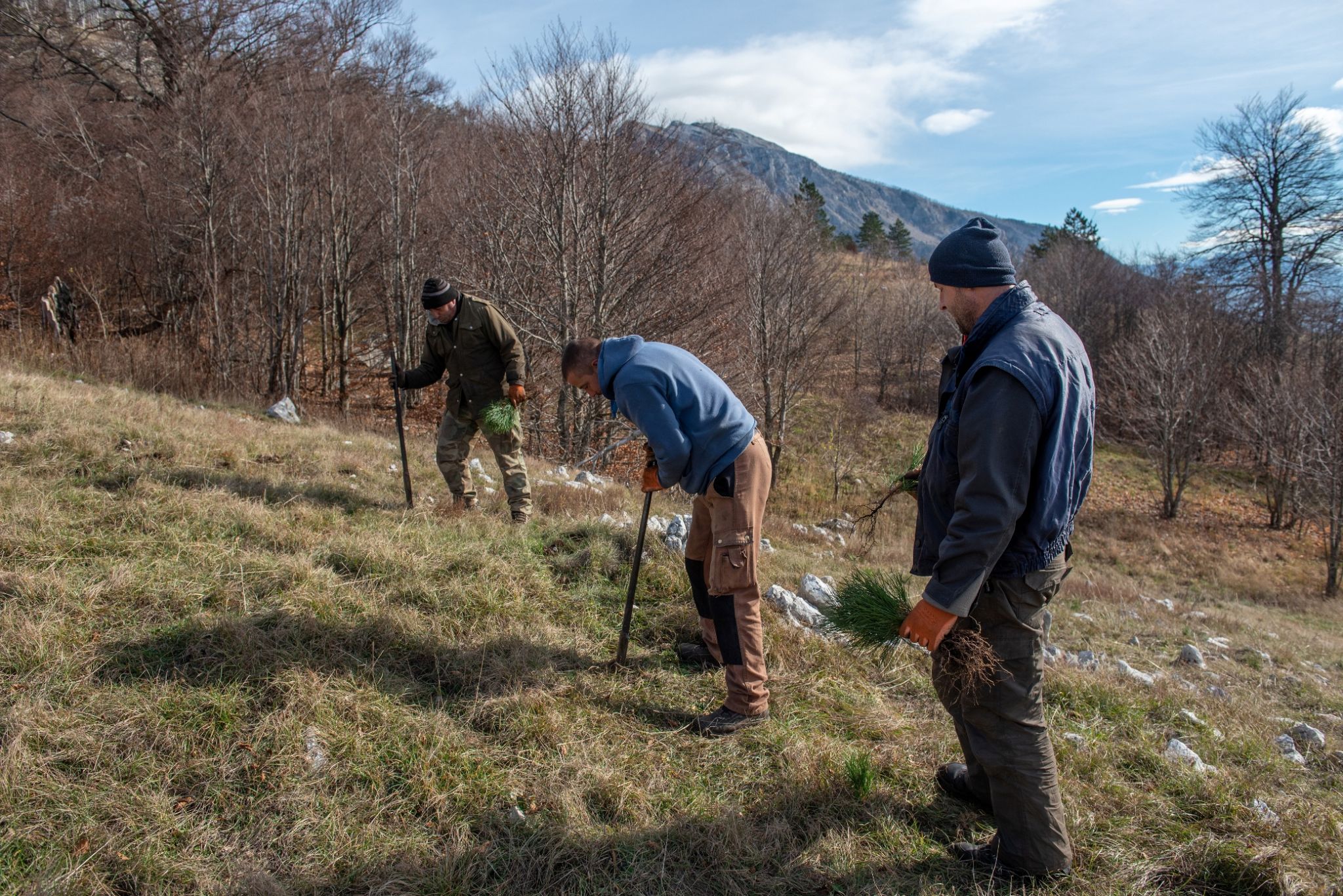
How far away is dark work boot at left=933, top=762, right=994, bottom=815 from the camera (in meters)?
3.07

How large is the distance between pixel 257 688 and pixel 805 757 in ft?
8.26

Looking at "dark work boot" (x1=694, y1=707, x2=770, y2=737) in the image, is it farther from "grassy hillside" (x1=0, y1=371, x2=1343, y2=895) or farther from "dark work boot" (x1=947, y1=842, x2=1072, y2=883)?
"dark work boot" (x1=947, y1=842, x2=1072, y2=883)

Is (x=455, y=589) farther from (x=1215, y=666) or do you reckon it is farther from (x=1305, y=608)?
(x=1305, y=608)

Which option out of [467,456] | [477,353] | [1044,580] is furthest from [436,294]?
[1044,580]

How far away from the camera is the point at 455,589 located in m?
4.44

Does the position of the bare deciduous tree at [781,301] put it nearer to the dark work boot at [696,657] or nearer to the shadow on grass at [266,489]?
the shadow on grass at [266,489]

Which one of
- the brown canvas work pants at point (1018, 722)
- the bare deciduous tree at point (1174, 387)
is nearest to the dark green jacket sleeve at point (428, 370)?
the brown canvas work pants at point (1018, 722)

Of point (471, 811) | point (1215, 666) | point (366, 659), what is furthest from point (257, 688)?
point (1215, 666)

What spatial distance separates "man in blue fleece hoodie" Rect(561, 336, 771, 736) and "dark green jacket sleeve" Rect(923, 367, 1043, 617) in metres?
1.27

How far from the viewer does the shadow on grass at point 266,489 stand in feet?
18.0

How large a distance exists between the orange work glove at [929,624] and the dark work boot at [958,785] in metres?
1.10

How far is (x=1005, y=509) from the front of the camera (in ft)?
7.30

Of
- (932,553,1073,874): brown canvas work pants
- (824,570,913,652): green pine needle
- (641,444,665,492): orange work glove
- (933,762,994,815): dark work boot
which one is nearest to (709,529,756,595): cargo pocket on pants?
(641,444,665,492): orange work glove

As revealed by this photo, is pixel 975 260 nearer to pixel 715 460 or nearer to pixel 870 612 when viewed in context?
pixel 870 612
